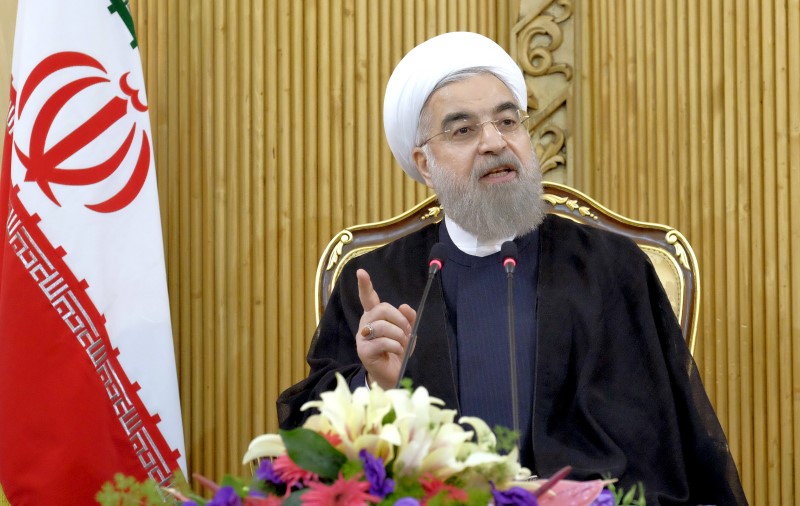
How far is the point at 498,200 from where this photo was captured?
260 centimetres

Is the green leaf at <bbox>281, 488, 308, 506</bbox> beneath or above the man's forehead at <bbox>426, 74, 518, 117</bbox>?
beneath

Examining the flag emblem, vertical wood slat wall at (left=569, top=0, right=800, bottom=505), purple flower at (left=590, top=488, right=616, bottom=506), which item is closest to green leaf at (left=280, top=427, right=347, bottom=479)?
purple flower at (left=590, top=488, right=616, bottom=506)

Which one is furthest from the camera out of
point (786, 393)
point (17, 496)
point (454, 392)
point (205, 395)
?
point (205, 395)

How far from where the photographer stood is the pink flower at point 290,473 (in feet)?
3.97

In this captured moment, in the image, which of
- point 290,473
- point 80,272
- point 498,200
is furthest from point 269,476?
point 80,272

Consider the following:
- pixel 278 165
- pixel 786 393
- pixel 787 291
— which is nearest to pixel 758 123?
pixel 787 291

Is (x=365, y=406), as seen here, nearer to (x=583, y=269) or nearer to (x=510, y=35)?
(x=583, y=269)

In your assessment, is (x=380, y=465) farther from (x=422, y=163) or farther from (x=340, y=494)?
(x=422, y=163)

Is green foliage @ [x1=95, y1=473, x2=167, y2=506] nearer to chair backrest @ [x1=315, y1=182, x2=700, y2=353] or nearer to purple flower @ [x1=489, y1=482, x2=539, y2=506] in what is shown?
purple flower @ [x1=489, y1=482, x2=539, y2=506]

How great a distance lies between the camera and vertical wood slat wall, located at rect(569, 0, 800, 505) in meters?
3.37

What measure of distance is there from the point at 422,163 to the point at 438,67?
0.90 ft

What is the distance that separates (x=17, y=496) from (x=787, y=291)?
89.0 inches

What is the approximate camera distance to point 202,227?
3715mm

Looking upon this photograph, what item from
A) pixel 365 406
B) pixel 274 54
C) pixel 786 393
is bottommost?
pixel 786 393
